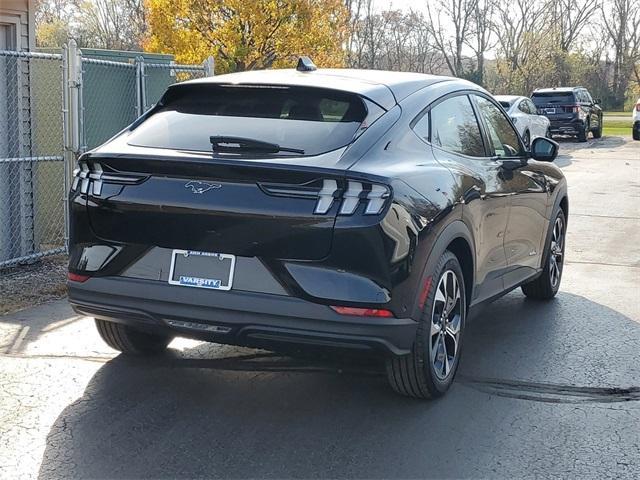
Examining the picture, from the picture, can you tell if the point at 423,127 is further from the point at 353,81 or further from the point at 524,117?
the point at 524,117

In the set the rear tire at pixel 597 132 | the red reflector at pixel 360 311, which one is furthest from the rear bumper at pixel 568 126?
the red reflector at pixel 360 311

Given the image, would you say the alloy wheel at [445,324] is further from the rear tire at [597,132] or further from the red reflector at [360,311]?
the rear tire at [597,132]

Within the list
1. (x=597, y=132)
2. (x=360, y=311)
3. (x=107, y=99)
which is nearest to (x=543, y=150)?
(x=360, y=311)

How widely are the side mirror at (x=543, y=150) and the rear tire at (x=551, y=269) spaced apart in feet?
2.13

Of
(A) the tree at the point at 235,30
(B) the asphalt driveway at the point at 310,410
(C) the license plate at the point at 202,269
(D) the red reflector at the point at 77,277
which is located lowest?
(B) the asphalt driveway at the point at 310,410

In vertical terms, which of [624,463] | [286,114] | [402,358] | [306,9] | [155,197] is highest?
[306,9]

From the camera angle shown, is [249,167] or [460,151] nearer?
[249,167]

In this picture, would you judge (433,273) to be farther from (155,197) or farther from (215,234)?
(155,197)

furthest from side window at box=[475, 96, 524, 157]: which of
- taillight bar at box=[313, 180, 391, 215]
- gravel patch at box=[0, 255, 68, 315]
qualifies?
gravel patch at box=[0, 255, 68, 315]

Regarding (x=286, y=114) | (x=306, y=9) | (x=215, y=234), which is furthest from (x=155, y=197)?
(x=306, y=9)

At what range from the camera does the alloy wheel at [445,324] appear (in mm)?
4787

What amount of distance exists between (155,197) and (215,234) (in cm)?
37

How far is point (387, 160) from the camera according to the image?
14.5ft

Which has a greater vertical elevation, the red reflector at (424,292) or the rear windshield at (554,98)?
the rear windshield at (554,98)
